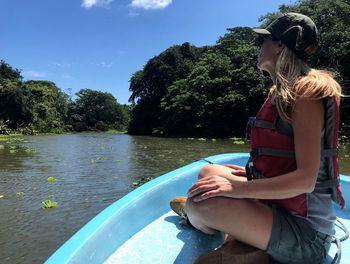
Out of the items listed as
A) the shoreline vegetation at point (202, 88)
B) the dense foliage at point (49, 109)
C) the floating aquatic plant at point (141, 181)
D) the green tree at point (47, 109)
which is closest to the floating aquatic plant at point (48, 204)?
the floating aquatic plant at point (141, 181)

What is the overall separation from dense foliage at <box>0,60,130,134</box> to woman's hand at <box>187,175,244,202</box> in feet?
116

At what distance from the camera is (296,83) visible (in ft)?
4.73

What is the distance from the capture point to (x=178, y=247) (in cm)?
208

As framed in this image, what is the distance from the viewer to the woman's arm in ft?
4.56

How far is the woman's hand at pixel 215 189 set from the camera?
150 centimetres

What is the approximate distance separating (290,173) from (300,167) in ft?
0.14

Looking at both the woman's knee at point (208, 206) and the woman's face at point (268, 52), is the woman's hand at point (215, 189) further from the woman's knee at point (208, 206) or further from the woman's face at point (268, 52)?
the woman's face at point (268, 52)

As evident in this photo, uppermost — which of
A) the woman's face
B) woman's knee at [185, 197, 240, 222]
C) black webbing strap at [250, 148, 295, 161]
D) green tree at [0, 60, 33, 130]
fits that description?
→ green tree at [0, 60, 33, 130]

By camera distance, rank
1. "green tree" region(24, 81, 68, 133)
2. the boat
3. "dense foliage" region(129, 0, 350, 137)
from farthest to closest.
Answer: "green tree" region(24, 81, 68, 133)
"dense foliage" region(129, 0, 350, 137)
the boat

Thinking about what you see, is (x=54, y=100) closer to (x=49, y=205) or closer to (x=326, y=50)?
(x=326, y=50)

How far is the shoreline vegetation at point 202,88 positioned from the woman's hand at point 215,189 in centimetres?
1800

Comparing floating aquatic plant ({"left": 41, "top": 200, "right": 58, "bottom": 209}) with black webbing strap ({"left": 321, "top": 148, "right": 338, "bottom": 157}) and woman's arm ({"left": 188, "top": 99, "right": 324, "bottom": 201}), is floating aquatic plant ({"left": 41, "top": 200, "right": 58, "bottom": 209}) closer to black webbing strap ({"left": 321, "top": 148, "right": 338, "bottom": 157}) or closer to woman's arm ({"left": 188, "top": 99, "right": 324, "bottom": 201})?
woman's arm ({"left": 188, "top": 99, "right": 324, "bottom": 201})

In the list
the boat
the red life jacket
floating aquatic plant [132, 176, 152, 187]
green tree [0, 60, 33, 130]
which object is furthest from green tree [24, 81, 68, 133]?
the red life jacket

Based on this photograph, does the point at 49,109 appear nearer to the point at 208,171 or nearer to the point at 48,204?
the point at 48,204
